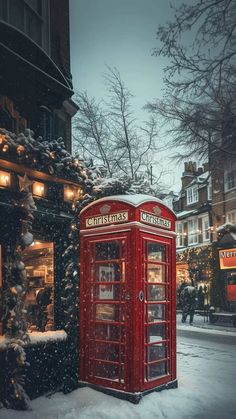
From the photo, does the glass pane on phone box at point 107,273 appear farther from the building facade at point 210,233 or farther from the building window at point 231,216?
the building window at point 231,216

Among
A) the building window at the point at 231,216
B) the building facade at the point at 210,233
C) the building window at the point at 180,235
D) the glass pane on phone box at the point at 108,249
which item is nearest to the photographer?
the glass pane on phone box at the point at 108,249

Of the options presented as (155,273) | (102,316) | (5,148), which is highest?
(5,148)

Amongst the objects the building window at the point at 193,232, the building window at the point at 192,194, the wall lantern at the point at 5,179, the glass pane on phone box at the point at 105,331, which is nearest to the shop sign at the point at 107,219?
the wall lantern at the point at 5,179

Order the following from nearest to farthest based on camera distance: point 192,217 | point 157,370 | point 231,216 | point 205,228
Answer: point 157,370 < point 231,216 < point 205,228 < point 192,217

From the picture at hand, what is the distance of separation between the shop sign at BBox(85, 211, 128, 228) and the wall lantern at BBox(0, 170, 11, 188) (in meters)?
1.42

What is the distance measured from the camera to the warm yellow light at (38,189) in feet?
22.2

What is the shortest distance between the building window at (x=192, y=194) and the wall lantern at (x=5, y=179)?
111 feet

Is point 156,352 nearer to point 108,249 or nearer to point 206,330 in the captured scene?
point 108,249

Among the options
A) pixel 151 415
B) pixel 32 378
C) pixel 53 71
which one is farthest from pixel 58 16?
pixel 151 415

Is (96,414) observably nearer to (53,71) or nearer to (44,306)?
(44,306)

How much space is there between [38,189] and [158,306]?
2678 millimetres

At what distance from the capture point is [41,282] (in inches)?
336

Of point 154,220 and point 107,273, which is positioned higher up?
point 154,220

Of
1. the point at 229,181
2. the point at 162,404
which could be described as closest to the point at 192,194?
the point at 229,181
